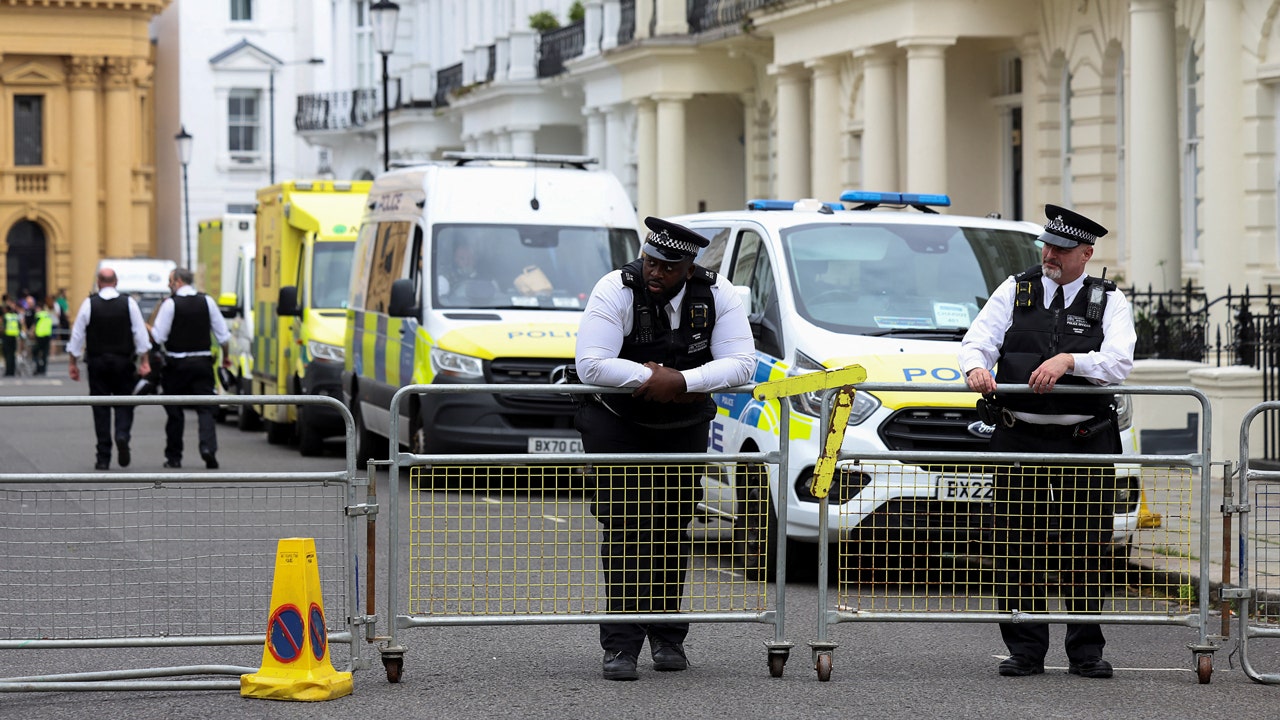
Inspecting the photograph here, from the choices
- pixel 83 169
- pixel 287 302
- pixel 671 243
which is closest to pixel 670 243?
pixel 671 243

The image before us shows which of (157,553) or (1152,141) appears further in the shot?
(1152,141)

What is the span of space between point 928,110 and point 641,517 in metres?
18.1

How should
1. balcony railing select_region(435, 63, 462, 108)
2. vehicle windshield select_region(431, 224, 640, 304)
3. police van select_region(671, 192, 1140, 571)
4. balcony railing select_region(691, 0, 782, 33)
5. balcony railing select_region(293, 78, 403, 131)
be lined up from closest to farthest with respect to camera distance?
police van select_region(671, 192, 1140, 571)
vehicle windshield select_region(431, 224, 640, 304)
balcony railing select_region(691, 0, 782, 33)
balcony railing select_region(435, 63, 462, 108)
balcony railing select_region(293, 78, 403, 131)

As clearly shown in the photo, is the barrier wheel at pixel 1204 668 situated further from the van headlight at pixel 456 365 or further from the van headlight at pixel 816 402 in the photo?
the van headlight at pixel 456 365

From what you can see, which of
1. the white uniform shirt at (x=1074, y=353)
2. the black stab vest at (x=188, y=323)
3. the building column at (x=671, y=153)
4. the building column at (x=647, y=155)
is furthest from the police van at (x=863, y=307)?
the building column at (x=647, y=155)

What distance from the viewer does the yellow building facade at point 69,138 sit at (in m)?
69.6

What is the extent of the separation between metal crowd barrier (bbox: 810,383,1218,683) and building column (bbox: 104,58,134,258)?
6493cm

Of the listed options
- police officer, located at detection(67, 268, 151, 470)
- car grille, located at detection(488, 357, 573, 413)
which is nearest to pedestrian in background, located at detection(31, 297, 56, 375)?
police officer, located at detection(67, 268, 151, 470)

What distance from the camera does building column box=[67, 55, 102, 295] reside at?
70.3 meters

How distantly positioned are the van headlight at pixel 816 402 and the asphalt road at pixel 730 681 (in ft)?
3.50

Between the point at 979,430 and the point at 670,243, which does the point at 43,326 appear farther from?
the point at 670,243

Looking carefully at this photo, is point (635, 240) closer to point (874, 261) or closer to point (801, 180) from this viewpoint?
point (874, 261)

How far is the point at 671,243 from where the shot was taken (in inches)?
327

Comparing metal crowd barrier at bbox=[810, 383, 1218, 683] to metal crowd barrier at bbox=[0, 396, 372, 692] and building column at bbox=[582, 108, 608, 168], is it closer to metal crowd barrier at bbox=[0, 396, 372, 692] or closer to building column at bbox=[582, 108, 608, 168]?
metal crowd barrier at bbox=[0, 396, 372, 692]
